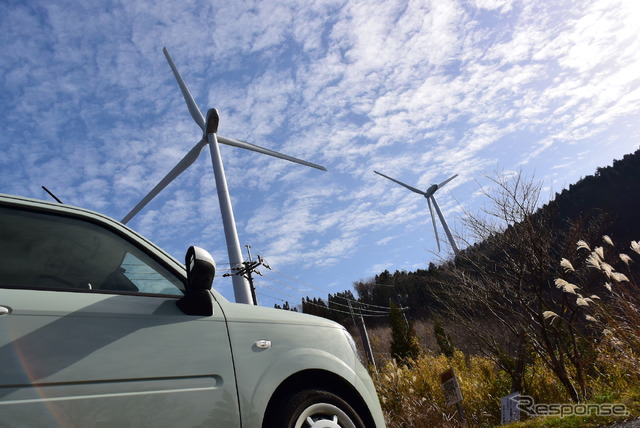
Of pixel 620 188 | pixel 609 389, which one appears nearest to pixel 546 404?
pixel 609 389

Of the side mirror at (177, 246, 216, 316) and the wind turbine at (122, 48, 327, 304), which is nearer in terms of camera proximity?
the side mirror at (177, 246, 216, 316)

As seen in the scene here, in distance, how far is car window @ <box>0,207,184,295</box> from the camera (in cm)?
211

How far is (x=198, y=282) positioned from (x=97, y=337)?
0.54 metres

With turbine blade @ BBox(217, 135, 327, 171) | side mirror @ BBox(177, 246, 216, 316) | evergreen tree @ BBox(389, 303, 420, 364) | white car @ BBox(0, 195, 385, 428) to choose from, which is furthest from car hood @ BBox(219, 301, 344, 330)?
evergreen tree @ BBox(389, 303, 420, 364)

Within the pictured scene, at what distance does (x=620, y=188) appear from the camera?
127ft

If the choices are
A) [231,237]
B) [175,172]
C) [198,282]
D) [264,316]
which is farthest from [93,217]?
[175,172]

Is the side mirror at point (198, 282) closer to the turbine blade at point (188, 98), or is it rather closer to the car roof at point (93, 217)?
the car roof at point (93, 217)

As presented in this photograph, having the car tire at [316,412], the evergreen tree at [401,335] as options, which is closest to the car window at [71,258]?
the car tire at [316,412]

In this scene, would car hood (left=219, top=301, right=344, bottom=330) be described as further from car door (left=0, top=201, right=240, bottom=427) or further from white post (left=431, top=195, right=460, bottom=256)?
white post (left=431, top=195, right=460, bottom=256)

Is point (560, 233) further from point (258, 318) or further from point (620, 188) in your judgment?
point (620, 188)

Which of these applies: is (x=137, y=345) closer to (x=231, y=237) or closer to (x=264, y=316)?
(x=264, y=316)

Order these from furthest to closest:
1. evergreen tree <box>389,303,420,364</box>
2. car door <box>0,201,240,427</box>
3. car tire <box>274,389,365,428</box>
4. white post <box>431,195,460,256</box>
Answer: evergreen tree <box>389,303,420,364</box> < white post <box>431,195,460,256</box> < car tire <box>274,389,365,428</box> < car door <box>0,201,240,427</box>

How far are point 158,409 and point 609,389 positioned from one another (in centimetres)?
727

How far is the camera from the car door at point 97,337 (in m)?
1.78
